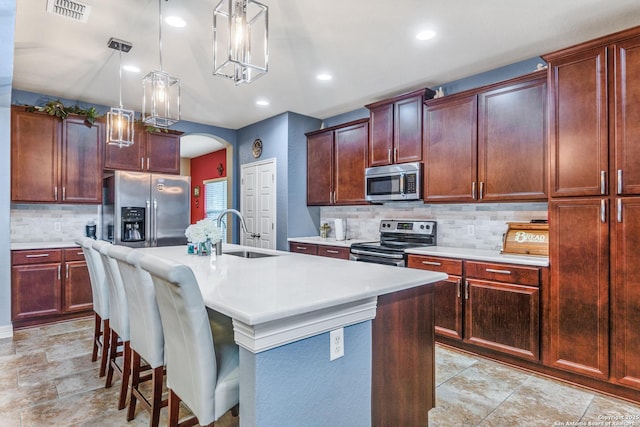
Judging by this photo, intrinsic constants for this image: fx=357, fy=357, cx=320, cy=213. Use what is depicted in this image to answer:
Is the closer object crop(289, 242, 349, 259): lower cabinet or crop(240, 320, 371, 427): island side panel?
crop(240, 320, 371, 427): island side panel

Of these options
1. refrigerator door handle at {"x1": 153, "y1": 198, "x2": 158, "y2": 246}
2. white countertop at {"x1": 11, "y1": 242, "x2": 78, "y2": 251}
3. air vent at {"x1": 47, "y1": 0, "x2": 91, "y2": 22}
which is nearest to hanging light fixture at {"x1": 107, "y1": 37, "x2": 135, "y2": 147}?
air vent at {"x1": 47, "y1": 0, "x2": 91, "y2": 22}

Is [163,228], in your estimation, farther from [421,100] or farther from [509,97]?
[509,97]

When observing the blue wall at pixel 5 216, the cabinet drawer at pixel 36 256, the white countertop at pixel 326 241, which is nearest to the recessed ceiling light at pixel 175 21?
the blue wall at pixel 5 216

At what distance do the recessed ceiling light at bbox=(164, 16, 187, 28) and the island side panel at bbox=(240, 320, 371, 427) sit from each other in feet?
8.19

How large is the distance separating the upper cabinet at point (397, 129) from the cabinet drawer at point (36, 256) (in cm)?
375

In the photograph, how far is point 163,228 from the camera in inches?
187

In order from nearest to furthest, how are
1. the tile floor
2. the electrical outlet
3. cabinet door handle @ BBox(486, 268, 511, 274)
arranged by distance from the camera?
1. the electrical outlet
2. the tile floor
3. cabinet door handle @ BBox(486, 268, 511, 274)

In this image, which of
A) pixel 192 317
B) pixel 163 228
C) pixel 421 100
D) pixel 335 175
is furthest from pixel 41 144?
pixel 421 100

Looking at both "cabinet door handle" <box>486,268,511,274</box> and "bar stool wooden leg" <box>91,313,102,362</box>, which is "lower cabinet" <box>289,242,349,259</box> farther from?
"bar stool wooden leg" <box>91,313,102,362</box>

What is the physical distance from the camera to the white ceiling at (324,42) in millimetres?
2523

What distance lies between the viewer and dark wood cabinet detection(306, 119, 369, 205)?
458 centimetres

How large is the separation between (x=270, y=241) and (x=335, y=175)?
4.70 ft

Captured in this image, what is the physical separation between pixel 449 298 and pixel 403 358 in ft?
5.31

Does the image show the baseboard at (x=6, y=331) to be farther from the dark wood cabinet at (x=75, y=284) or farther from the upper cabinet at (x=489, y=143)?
the upper cabinet at (x=489, y=143)
